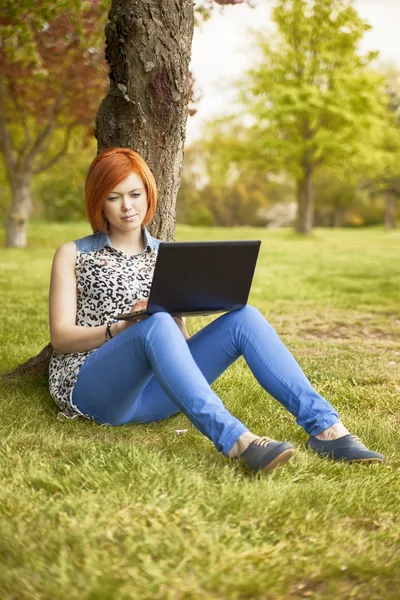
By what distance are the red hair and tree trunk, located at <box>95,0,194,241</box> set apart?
779mm

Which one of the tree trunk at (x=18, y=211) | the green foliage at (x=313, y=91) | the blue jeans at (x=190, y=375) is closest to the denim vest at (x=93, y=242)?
the blue jeans at (x=190, y=375)

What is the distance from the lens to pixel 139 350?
2.93 m

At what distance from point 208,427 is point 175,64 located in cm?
225

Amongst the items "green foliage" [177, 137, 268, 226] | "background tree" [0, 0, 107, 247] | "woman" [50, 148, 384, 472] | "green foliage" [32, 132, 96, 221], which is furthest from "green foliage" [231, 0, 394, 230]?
"woman" [50, 148, 384, 472]

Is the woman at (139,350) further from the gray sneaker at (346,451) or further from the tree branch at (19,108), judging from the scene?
the tree branch at (19,108)

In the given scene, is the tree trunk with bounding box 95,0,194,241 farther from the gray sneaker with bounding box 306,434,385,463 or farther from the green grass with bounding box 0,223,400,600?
the gray sneaker with bounding box 306,434,385,463

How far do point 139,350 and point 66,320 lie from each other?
486 millimetres

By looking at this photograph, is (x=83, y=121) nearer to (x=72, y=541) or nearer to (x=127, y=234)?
(x=127, y=234)

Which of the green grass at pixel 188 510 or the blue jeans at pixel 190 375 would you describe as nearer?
the green grass at pixel 188 510

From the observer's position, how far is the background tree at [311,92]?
24094 millimetres

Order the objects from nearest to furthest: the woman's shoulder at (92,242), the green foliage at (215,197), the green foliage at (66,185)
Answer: the woman's shoulder at (92,242), the green foliage at (66,185), the green foliage at (215,197)

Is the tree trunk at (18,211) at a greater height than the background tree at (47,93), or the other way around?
the background tree at (47,93)

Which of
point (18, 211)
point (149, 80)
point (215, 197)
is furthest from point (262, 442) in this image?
point (215, 197)

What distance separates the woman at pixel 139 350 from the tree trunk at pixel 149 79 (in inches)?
30.8
